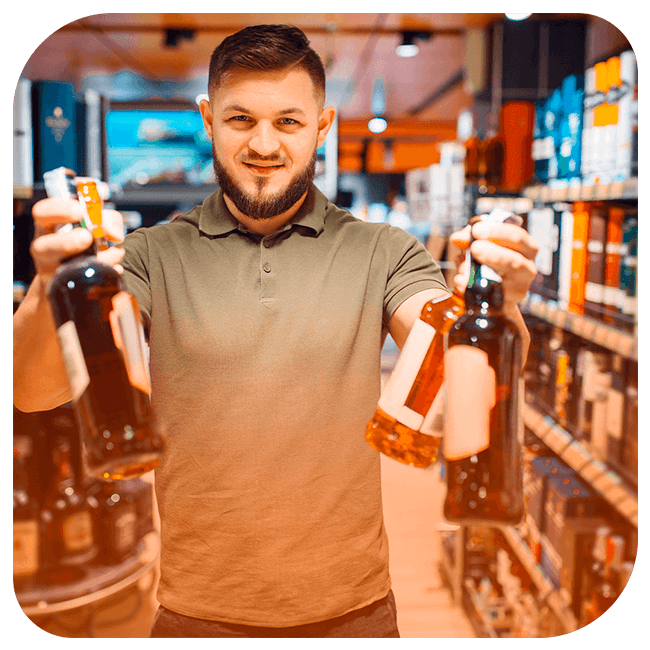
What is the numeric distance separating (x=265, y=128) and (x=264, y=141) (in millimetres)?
19

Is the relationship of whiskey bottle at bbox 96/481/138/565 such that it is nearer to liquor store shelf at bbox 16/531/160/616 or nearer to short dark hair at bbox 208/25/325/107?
liquor store shelf at bbox 16/531/160/616

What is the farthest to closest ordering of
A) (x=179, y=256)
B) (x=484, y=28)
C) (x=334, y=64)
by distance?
1. (x=334, y=64)
2. (x=484, y=28)
3. (x=179, y=256)

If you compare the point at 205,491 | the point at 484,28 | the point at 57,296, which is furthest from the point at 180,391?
the point at 484,28

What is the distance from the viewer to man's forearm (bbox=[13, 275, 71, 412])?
748mm

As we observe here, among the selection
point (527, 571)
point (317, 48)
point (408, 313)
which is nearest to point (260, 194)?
point (408, 313)

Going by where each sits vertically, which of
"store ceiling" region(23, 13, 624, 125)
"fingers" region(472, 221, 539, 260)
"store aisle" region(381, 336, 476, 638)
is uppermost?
"store ceiling" region(23, 13, 624, 125)

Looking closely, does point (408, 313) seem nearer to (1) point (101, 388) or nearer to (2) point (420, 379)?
(2) point (420, 379)

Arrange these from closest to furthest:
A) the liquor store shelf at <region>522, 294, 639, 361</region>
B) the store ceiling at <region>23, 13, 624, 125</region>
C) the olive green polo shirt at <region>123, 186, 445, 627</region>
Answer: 1. the olive green polo shirt at <region>123, 186, 445, 627</region>
2. the liquor store shelf at <region>522, 294, 639, 361</region>
3. the store ceiling at <region>23, 13, 624, 125</region>

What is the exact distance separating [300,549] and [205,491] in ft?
0.70

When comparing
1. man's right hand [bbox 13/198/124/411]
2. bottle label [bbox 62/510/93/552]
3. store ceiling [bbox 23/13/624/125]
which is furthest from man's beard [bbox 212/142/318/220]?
store ceiling [bbox 23/13/624/125]

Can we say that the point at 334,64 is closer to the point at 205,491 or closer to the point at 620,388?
the point at 620,388

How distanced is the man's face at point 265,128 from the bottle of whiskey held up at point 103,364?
0.29m

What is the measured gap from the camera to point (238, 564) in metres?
1.18

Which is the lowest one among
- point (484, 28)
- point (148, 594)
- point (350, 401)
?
point (148, 594)
